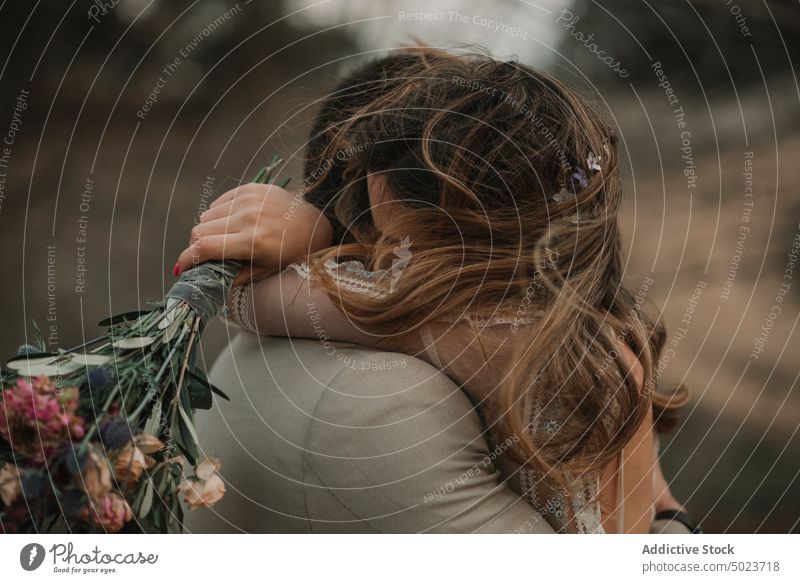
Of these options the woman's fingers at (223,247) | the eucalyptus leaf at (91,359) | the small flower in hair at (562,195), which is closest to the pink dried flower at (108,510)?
the eucalyptus leaf at (91,359)

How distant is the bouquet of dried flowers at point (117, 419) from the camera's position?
51cm

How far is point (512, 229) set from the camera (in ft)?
2.03

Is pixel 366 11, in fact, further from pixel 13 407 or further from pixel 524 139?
pixel 13 407

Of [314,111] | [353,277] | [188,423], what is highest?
[314,111]

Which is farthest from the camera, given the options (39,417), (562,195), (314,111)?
(314,111)

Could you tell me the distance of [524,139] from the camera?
582mm

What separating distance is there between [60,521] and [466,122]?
1.69ft

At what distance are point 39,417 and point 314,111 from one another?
1.31 ft

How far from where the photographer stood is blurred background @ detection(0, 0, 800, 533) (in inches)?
29.2

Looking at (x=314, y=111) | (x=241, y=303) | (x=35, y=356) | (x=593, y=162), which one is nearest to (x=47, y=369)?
(x=35, y=356)

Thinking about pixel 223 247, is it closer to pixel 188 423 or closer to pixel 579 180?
pixel 188 423
